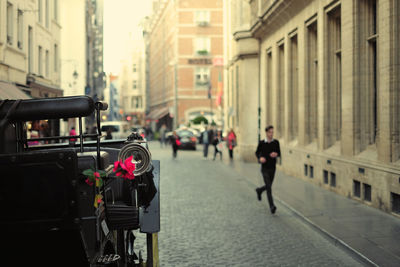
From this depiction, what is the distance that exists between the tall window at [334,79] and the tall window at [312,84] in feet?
6.62

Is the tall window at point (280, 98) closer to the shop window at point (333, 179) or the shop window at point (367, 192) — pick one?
the shop window at point (333, 179)

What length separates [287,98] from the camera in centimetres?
2177

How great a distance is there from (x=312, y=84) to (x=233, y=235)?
1053 cm

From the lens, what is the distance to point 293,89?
21.8m

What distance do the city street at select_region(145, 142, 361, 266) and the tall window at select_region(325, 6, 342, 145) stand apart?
10.6 feet

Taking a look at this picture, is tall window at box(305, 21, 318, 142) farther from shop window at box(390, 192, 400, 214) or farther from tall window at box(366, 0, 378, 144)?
shop window at box(390, 192, 400, 214)

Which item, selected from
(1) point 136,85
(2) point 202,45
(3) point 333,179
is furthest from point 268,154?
(1) point 136,85

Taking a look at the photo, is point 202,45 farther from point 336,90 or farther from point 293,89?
point 336,90

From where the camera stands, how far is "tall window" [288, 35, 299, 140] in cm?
2158

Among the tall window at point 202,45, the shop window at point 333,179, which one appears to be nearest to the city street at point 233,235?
the shop window at point 333,179

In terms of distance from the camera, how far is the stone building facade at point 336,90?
11750 mm

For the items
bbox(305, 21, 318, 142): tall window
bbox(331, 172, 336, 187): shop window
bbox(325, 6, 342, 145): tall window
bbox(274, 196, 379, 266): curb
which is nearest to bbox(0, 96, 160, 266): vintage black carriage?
bbox(274, 196, 379, 266): curb

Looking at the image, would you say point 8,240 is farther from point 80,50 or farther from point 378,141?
point 80,50

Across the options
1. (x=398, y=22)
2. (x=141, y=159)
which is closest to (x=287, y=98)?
(x=398, y=22)
